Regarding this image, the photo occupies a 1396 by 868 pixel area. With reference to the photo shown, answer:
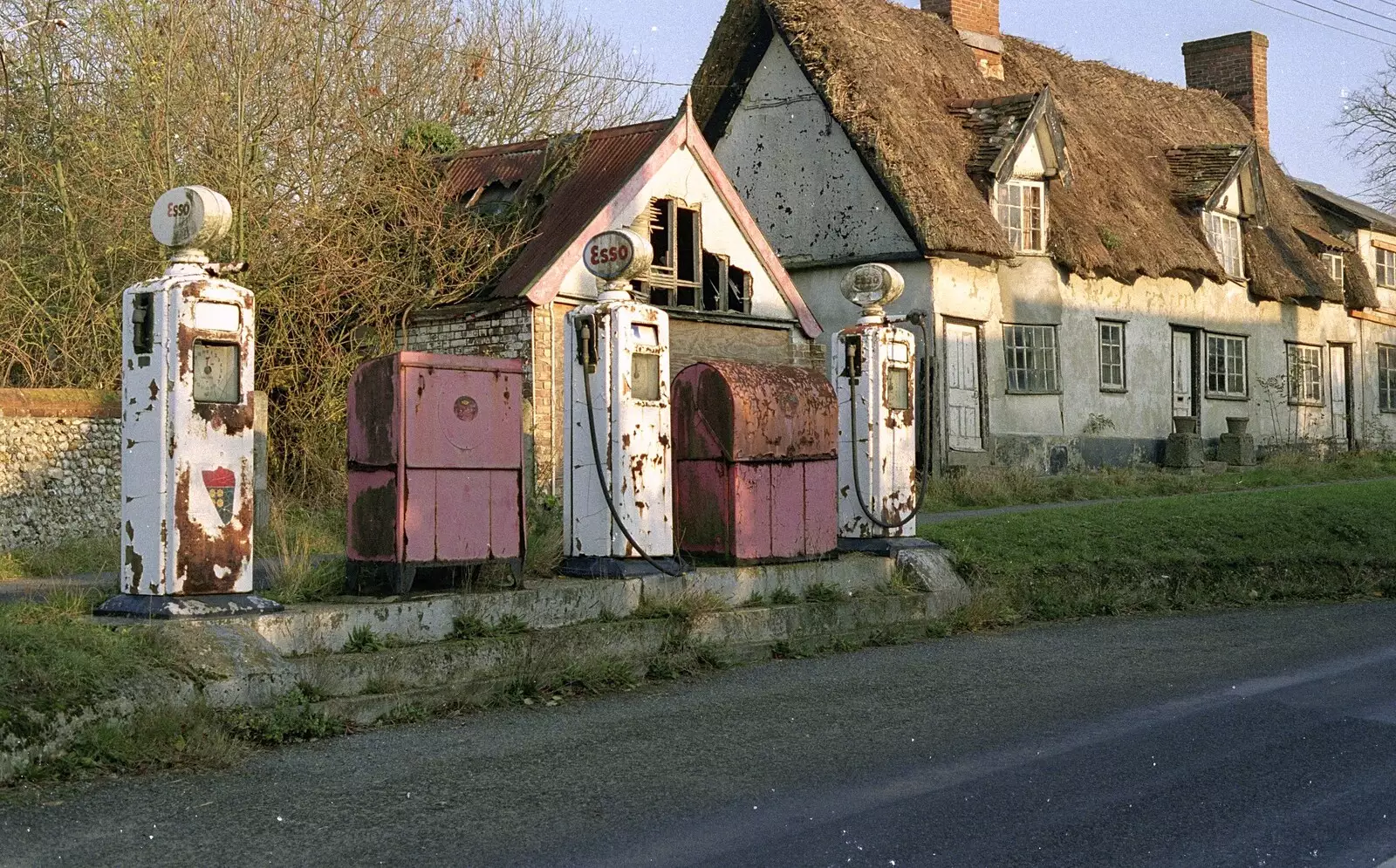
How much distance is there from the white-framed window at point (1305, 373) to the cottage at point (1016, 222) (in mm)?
89

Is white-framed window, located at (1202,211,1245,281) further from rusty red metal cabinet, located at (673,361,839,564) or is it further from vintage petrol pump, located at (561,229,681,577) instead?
vintage petrol pump, located at (561,229,681,577)

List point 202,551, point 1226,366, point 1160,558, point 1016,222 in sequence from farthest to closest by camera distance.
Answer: point 1226,366 < point 1016,222 < point 1160,558 < point 202,551

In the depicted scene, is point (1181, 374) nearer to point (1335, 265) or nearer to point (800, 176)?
point (1335, 265)

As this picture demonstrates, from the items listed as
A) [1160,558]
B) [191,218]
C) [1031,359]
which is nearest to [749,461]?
[191,218]

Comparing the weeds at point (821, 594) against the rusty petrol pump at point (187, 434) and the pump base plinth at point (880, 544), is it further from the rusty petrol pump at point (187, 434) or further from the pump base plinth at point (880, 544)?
the rusty petrol pump at point (187, 434)

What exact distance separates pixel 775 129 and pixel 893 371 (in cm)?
1236

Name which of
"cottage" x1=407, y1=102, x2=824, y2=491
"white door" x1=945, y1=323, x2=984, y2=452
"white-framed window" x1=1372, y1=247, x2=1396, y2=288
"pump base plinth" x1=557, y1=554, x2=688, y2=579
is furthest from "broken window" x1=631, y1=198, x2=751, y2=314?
"white-framed window" x1=1372, y1=247, x2=1396, y2=288

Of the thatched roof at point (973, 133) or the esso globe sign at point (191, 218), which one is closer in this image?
the esso globe sign at point (191, 218)

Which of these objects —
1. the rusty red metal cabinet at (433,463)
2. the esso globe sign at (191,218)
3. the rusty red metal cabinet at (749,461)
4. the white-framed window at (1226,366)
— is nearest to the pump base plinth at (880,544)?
the rusty red metal cabinet at (749,461)

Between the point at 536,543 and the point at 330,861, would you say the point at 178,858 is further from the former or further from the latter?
the point at 536,543

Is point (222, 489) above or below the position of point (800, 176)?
A: below

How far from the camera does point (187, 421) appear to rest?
7062 millimetres

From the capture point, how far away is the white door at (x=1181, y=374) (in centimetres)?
2611

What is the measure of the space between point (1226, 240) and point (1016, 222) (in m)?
6.78
